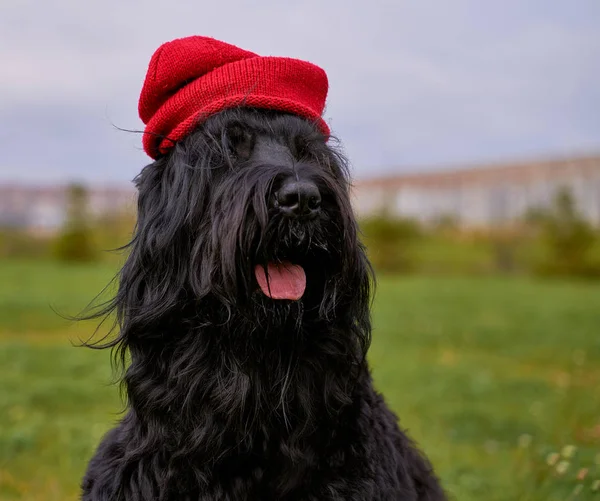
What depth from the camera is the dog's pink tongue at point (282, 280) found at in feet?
9.45

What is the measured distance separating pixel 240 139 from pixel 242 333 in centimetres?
81

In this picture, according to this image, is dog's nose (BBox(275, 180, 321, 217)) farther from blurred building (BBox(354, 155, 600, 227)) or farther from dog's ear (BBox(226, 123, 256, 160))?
blurred building (BBox(354, 155, 600, 227))

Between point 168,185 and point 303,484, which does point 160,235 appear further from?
point 303,484

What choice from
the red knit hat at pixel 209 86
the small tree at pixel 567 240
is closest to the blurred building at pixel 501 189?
the small tree at pixel 567 240

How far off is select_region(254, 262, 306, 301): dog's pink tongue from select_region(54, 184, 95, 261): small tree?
3802cm

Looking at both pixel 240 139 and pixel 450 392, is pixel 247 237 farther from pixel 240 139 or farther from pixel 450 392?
pixel 450 392

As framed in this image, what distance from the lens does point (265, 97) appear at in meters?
3.15

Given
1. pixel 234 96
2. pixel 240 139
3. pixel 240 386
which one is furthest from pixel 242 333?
pixel 234 96

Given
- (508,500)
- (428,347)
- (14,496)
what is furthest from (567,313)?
(14,496)

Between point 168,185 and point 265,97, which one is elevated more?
point 265,97

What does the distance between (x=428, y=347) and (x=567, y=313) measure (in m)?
6.24

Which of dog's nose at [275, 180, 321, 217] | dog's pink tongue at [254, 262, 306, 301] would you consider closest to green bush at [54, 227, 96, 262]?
dog's pink tongue at [254, 262, 306, 301]

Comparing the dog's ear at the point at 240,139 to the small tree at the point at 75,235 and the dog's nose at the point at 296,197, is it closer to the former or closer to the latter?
the dog's nose at the point at 296,197

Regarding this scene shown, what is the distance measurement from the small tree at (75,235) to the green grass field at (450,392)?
19094 mm
